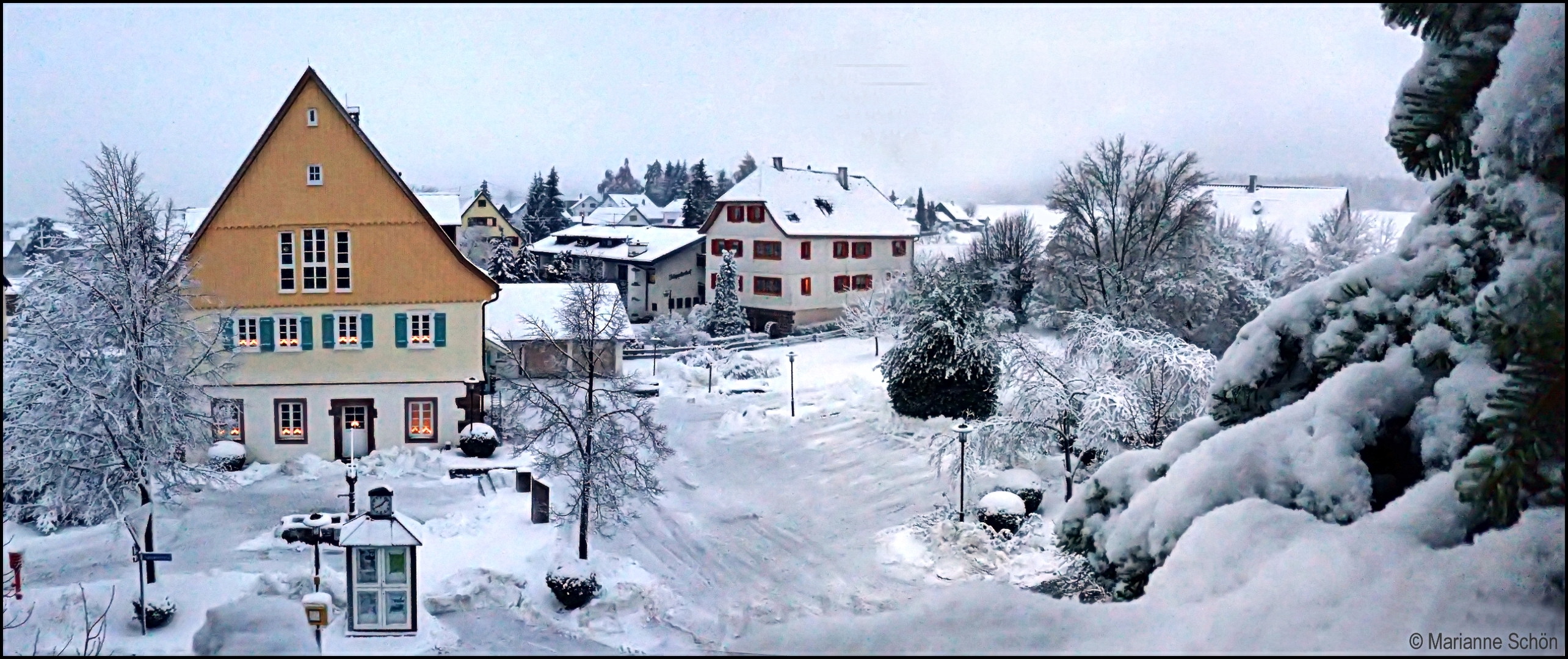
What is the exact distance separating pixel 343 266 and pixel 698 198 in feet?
74.0

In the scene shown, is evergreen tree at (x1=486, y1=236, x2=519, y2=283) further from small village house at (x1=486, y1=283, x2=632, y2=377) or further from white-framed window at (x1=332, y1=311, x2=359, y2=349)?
white-framed window at (x1=332, y1=311, x2=359, y2=349)

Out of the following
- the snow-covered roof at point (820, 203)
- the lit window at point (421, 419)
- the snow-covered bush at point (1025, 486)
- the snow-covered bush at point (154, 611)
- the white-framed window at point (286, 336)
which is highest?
the snow-covered roof at point (820, 203)

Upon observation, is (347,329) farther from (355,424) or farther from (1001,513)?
(1001,513)

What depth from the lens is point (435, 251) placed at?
18281 millimetres

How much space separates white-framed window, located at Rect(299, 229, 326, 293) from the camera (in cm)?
1795

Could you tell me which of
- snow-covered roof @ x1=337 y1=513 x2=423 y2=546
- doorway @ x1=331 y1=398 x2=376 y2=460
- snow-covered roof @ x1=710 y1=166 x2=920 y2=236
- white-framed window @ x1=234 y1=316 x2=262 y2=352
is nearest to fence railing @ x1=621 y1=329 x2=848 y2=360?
snow-covered roof @ x1=710 y1=166 x2=920 y2=236

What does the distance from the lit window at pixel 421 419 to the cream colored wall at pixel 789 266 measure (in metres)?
15.3

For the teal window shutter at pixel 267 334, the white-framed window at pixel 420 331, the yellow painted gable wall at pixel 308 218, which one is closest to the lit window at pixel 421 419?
the white-framed window at pixel 420 331

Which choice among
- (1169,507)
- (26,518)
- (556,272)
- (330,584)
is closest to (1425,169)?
(1169,507)

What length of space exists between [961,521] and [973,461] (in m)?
2.42

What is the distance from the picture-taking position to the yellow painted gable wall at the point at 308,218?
17.5 m

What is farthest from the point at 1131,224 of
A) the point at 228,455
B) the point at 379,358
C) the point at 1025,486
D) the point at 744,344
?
the point at 228,455

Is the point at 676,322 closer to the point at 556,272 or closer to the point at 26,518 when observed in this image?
the point at 556,272

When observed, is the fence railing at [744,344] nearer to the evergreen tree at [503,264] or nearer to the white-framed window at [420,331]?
the white-framed window at [420,331]
